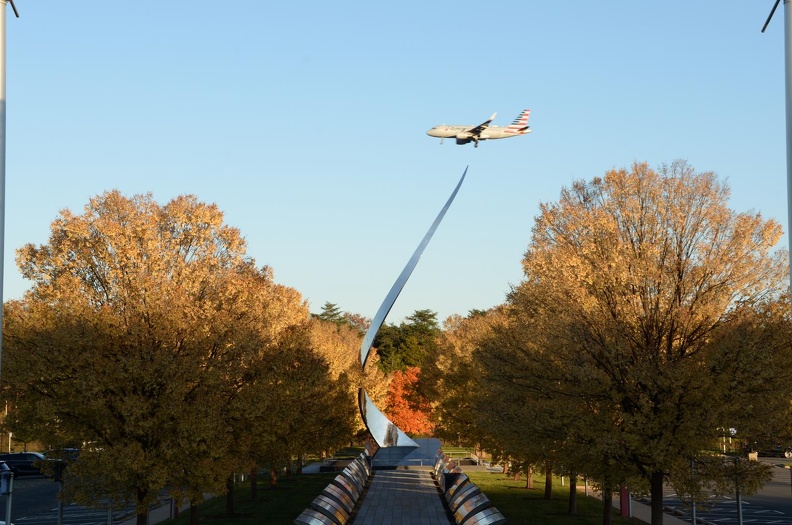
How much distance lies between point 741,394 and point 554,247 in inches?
330

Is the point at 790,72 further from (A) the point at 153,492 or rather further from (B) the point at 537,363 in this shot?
(A) the point at 153,492

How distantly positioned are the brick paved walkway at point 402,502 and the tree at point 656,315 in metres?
7.51

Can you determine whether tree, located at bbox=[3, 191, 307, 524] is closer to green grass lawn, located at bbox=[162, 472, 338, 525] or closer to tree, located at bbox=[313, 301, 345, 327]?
green grass lawn, located at bbox=[162, 472, 338, 525]

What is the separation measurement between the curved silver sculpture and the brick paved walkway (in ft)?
14.6

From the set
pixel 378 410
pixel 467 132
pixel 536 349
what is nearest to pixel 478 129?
pixel 467 132

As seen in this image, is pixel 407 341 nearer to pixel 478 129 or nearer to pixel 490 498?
pixel 478 129

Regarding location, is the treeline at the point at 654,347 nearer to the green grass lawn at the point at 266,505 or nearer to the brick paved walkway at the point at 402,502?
the brick paved walkway at the point at 402,502

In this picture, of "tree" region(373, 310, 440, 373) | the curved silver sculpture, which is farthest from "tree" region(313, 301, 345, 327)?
the curved silver sculpture

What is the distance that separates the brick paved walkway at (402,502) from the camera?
29.3 metres

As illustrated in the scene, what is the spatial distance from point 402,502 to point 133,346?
48.4 ft

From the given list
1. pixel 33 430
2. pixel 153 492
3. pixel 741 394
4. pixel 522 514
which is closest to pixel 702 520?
pixel 522 514

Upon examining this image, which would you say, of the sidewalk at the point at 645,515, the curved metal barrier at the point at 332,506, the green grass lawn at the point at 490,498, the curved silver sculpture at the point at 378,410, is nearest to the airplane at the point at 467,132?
the curved silver sculpture at the point at 378,410

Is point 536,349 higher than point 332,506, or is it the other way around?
point 536,349

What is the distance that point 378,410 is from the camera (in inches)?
2191
